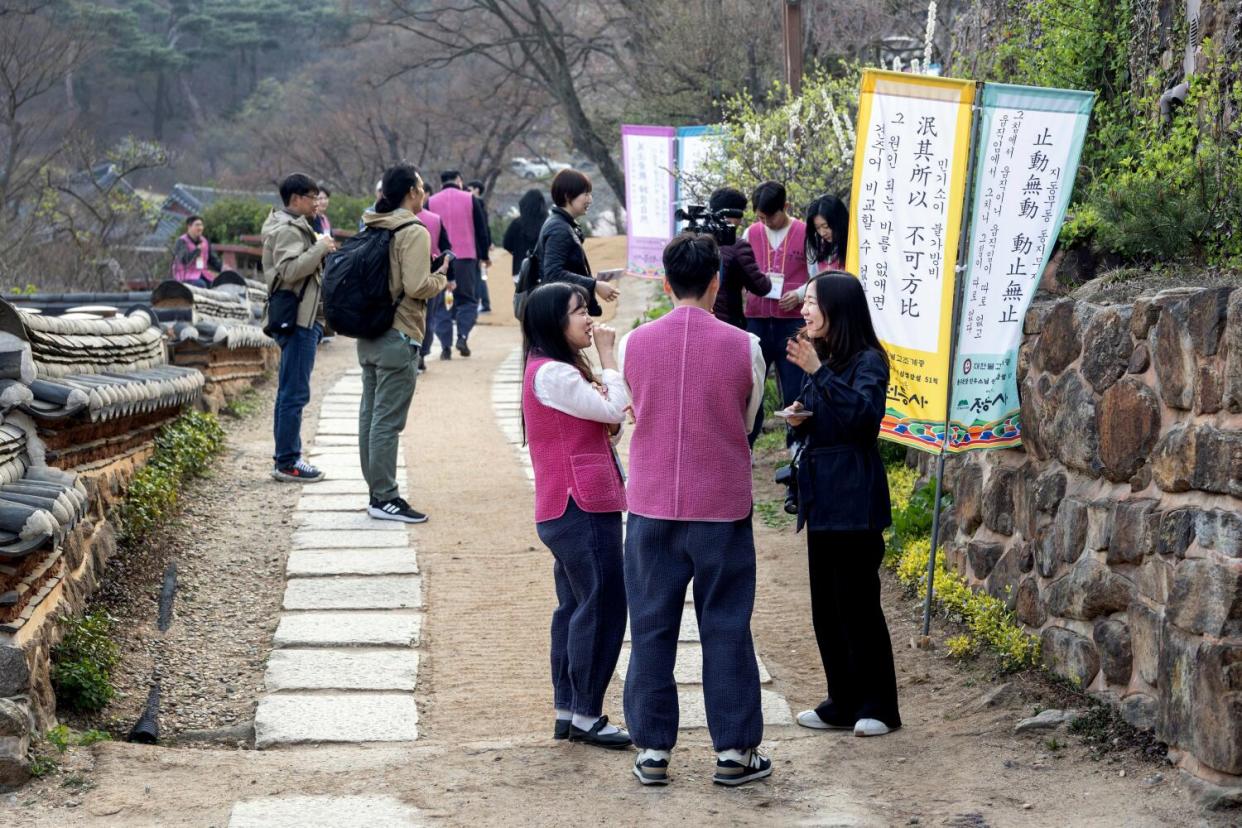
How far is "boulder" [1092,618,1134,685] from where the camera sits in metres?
4.45

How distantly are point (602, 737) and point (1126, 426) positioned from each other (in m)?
2.07

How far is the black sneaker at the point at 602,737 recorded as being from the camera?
4.57m

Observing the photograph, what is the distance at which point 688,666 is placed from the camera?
565 cm

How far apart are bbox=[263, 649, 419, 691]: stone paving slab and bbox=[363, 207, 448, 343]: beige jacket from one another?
2.16 m

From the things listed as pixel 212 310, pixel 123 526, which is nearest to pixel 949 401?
pixel 123 526

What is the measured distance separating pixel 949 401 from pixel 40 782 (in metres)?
3.54

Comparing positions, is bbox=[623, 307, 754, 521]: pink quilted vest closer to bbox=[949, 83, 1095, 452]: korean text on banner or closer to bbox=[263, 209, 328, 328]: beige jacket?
bbox=[949, 83, 1095, 452]: korean text on banner

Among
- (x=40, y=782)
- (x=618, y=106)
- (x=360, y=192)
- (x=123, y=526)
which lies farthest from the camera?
(x=360, y=192)

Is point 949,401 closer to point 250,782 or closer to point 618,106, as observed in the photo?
point 250,782

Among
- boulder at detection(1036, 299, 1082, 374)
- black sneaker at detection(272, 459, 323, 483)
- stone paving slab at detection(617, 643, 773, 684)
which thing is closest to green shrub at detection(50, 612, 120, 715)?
stone paving slab at detection(617, 643, 773, 684)

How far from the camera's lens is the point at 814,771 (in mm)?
4422

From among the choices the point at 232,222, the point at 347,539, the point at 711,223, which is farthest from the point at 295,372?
the point at 232,222

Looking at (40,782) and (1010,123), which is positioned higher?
(1010,123)

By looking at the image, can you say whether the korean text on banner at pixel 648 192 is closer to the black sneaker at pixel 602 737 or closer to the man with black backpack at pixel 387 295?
the man with black backpack at pixel 387 295
